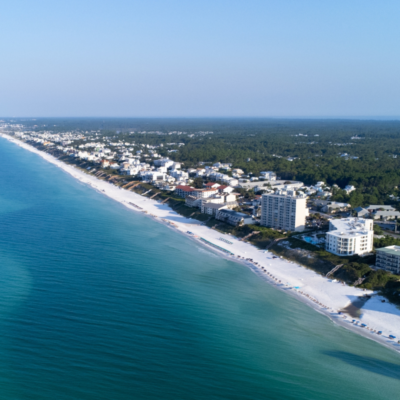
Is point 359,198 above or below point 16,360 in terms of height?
above

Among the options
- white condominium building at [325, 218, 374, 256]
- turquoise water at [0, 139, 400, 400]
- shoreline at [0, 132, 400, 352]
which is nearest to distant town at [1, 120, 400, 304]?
white condominium building at [325, 218, 374, 256]

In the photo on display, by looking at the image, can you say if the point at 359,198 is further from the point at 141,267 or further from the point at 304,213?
the point at 141,267

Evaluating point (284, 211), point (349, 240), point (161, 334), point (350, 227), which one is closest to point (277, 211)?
point (284, 211)

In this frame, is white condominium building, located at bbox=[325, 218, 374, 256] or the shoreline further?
white condominium building, located at bbox=[325, 218, 374, 256]

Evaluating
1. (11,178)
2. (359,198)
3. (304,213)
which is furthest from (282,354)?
(11,178)

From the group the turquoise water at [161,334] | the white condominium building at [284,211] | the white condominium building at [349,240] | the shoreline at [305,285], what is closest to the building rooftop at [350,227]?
the white condominium building at [349,240]

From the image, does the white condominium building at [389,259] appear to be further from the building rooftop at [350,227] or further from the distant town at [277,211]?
the building rooftop at [350,227]

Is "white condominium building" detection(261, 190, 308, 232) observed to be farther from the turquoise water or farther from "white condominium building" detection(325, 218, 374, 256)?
the turquoise water
